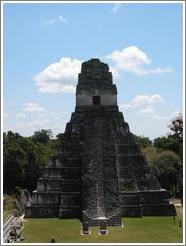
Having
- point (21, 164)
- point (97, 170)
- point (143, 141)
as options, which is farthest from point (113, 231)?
point (143, 141)

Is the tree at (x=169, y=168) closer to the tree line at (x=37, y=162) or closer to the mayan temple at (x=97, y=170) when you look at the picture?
the tree line at (x=37, y=162)

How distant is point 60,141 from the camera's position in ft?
118

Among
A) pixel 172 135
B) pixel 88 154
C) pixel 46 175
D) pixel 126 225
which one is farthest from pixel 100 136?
pixel 172 135

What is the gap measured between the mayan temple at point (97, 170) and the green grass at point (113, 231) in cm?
100

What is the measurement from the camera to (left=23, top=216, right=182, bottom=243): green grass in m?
26.3

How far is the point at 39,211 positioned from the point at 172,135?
1001 inches

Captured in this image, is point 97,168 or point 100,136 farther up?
point 100,136

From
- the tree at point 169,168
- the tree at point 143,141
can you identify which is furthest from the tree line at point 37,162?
the tree at point 143,141

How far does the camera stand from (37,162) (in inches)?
1935

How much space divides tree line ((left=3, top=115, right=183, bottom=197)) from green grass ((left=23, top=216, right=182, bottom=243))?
14935 millimetres

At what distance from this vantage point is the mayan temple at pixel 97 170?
106 ft

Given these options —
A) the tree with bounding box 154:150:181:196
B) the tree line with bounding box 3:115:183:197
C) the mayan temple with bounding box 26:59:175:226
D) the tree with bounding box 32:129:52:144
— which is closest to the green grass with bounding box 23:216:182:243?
the mayan temple with bounding box 26:59:175:226

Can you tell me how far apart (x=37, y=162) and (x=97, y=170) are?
16.7m

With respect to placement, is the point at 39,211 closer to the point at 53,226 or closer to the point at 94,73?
the point at 53,226
